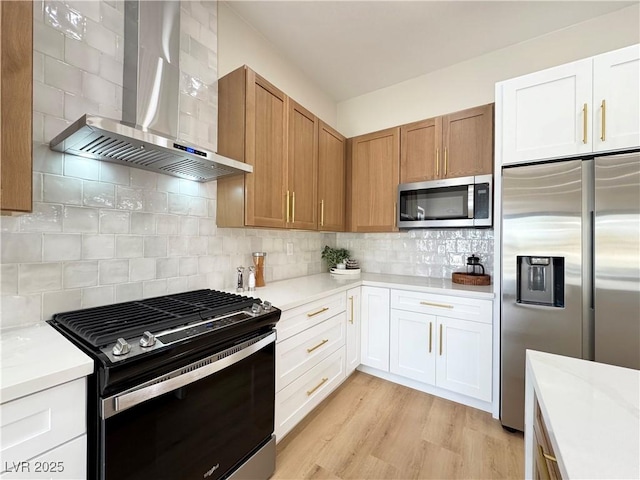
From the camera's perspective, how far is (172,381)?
3.26ft

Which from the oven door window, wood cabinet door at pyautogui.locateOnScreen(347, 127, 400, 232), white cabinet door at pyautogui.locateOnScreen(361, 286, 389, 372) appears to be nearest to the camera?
the oven door window

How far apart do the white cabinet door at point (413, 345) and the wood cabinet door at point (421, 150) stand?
1.25 meters

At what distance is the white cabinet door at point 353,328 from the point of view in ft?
7.73

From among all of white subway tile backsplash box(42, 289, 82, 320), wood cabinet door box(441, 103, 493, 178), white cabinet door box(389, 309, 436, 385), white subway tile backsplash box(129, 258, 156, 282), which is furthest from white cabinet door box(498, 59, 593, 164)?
white subway tile backsplash box(42, 289, 82, 320)

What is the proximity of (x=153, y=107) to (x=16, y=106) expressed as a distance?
0.67m

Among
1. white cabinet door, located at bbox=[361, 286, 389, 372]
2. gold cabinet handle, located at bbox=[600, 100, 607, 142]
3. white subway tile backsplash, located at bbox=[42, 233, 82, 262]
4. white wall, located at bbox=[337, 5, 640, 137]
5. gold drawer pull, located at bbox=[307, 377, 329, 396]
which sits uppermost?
white wall, located at bbox=[337, 5, 640, 137]

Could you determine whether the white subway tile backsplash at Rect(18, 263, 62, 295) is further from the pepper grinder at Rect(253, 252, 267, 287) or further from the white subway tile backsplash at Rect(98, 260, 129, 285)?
the pepper grinder at Rect(253, 252, 267, 287)

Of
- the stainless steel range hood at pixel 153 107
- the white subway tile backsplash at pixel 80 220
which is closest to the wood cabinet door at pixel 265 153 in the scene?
the stainless steel range hood at pixel 153 107

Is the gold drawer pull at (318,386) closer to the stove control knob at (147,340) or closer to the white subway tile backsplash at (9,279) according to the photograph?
the stove control knob at (147,340)

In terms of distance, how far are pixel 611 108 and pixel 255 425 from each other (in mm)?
2632

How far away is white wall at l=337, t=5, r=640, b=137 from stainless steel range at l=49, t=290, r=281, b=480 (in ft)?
8.38

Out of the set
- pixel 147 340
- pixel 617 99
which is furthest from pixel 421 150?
pixel 147 340

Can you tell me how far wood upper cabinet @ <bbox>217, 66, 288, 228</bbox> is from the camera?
1.77 meters

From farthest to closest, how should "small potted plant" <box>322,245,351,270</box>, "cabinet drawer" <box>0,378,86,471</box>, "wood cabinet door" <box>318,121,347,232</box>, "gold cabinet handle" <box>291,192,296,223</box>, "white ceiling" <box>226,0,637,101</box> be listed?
"small potted plant" <box>322,245,351,270</box> → "wood cabinet door" <box>318,121,347,232</box> → "gold cabinet handle" <box>291,192,296,223</box> → "white ceiling" <box>226,0,637,101</box> → "cabinet drawer" <box>0,378,86,471</box>
